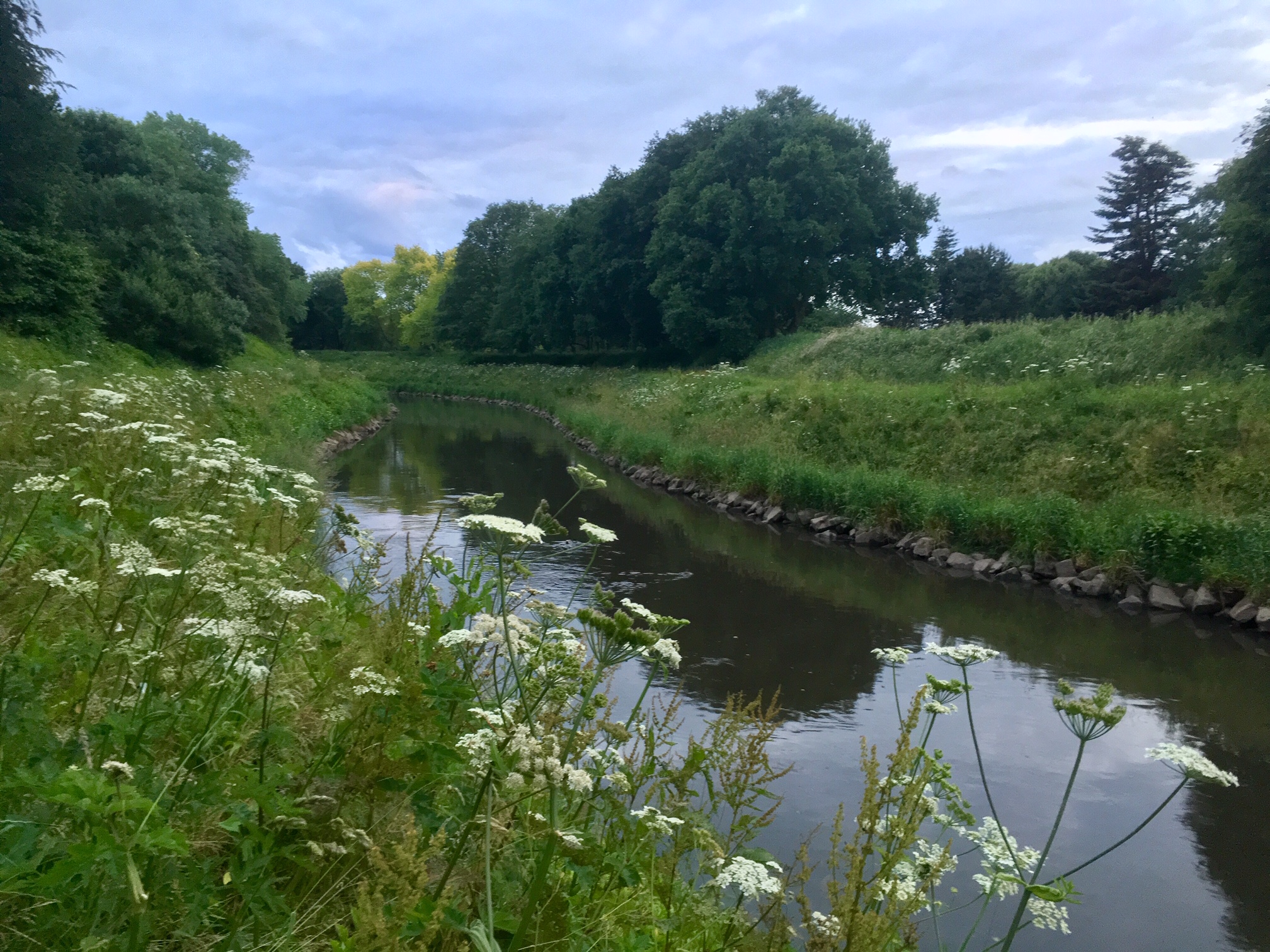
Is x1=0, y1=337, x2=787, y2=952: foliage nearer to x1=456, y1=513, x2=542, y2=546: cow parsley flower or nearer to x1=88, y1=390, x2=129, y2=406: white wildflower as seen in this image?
x1=456, y1=513, x2=542, y2=546: cow parsley flower

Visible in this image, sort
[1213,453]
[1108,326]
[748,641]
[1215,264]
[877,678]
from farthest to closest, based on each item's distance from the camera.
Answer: [1215,264] < [1108,326] < [1213,453] < [748,641] < [877,678]

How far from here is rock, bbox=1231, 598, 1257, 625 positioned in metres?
10.3

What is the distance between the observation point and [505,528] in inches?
104

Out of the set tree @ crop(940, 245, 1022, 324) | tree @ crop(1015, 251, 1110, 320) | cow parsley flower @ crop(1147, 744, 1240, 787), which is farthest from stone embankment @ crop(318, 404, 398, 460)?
tree @ crop(940, 245, 1022, 324)

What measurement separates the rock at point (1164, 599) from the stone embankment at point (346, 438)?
580 inches

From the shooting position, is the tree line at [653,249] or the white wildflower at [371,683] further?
the tree line at [653,249]

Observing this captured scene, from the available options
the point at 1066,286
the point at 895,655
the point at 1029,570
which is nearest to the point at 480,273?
the point at 1066,286

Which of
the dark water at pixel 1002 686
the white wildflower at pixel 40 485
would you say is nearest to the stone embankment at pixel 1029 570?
the dark water at pixel 1002 686

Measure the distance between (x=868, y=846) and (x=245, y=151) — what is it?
71782mm

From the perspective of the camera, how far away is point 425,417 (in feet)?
126

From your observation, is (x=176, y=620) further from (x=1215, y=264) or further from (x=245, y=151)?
(x=245, y=151)

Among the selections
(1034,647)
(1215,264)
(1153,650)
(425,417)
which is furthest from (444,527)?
(1215,264)

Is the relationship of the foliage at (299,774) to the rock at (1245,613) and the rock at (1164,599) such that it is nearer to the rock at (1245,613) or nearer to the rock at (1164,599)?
the rock at (1245,613)

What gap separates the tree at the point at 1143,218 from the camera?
47000 mm
